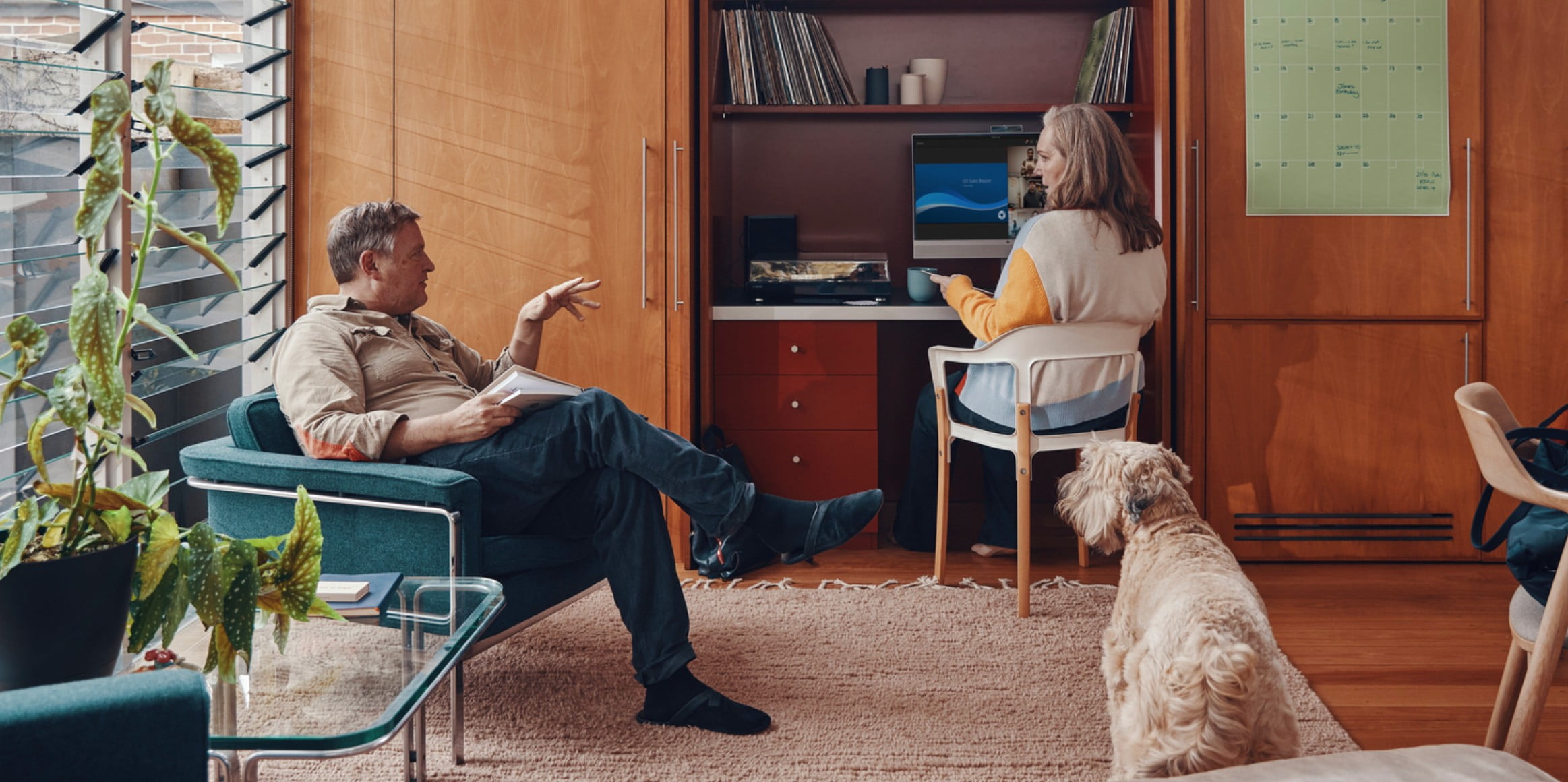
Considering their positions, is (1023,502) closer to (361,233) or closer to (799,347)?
(799,347)

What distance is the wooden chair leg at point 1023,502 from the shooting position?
113 inches

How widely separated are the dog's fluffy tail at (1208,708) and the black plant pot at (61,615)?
1247mm

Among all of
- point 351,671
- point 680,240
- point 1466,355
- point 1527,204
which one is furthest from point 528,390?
point 1527,204

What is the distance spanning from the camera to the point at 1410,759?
3.47 feet

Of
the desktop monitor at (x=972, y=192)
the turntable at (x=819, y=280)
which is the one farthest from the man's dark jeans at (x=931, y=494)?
the desktop monitor at (x=972, y=192)

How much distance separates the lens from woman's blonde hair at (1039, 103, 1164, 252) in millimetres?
2938

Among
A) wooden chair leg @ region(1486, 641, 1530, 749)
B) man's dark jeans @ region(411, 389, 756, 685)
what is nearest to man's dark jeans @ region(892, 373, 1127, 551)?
man's dark jeans @ region(411, 389, 756, 685)

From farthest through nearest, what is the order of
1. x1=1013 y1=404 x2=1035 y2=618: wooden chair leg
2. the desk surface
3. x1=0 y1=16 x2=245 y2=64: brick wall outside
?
the desk surface < x1=1013 y1=404 x2=1035 y2=618: wooden chair leg < x1=0 y1=16 x2=245 y2=64: brick wall outside

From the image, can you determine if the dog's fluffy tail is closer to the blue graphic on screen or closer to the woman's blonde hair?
the woman's blonde hair

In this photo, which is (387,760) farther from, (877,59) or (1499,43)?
(1499,43)

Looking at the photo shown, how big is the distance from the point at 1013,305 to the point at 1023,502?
504 millimetres

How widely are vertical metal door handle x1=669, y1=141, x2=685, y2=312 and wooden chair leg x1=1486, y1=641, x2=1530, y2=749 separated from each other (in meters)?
2.11

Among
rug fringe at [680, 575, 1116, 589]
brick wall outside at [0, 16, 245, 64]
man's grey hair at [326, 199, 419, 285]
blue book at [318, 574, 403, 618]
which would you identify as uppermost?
brick wall outside at [0, 16, 245, 64]

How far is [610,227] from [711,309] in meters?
0.40
